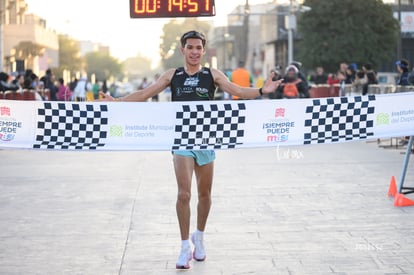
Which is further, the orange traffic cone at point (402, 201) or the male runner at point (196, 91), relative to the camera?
the orange traffic cone at point (402, 201)

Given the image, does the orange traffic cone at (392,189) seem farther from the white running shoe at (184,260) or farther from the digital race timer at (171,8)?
the white running shoe at (184,260)


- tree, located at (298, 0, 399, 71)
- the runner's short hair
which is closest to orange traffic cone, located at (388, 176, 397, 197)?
the runner's short hair

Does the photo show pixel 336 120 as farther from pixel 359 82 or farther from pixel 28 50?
pixel 28 50

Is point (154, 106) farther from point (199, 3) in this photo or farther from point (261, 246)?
point (199, 3)

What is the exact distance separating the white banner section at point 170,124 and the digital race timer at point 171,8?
593 cm

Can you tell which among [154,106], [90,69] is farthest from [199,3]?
[90,69]

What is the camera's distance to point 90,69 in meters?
166

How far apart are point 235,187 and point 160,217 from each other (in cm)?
278

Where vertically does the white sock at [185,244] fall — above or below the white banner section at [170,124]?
below

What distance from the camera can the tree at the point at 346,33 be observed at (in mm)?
45000

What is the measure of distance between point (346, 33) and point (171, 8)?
120 ft

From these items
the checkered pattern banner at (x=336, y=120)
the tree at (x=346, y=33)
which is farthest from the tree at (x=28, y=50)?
the checkered pattern banner at (x=336, y=120)

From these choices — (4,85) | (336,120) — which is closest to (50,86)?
(4,85)

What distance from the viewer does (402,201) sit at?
10.5 m
